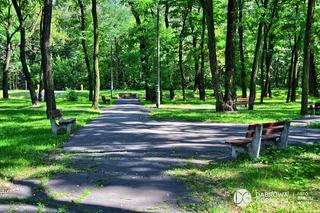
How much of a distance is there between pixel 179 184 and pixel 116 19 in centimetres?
4819

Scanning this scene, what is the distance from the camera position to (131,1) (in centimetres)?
3528

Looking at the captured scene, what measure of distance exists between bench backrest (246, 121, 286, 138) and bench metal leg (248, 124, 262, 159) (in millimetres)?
145

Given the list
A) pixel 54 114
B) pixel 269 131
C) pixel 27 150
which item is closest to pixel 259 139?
pixel 269 131

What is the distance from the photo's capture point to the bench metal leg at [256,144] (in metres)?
8.90

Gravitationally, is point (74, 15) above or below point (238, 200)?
above

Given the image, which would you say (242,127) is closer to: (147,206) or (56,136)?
(56,136)

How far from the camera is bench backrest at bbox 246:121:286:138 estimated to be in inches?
369

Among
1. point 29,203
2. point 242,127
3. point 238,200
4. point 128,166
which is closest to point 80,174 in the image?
point 128,166

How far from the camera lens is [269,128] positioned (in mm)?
9648

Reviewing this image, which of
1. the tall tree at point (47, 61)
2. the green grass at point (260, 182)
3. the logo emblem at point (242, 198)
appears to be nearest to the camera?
the green grass at point (260, 182)

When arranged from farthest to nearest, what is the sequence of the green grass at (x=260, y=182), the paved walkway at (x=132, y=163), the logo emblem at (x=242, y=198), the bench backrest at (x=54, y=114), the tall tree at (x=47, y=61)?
1. the tall tree at (x=47, y=61)
2. the bench backrest at (x=54, y=114)
3. the paved walkway at (x=132, y=163)
4. the logo emblem at (x=242, y=198)
5. the green grass at (x=260, y=182)

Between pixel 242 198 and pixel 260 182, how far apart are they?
105 cm

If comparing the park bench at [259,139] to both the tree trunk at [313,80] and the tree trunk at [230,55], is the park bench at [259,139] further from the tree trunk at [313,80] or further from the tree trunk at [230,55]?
the tree trunk at [313,80]

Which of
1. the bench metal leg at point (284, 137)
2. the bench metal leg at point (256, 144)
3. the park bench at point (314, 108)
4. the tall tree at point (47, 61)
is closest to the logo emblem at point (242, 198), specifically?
the bench metal leg at point (256, 144)
